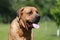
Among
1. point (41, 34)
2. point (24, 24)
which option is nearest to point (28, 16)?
point (24, 24)

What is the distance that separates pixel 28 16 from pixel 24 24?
10.9 inches

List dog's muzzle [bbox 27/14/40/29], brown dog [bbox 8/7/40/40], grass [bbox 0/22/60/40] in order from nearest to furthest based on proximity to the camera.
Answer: dog's muzzle [bbox 27/14/40/29] → brown dog [bbox 8/7/40/40] → grass [bbox 0/22/60/40]

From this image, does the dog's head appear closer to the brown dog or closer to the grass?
the brown dog

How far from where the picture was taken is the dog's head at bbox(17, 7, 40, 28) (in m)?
9.23

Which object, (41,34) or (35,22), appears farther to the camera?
(41,34)

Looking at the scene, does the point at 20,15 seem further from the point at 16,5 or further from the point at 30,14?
the point at 16,5

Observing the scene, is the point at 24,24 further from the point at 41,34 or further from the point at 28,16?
the point at 41,34

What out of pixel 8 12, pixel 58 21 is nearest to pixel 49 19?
pixel 8 12

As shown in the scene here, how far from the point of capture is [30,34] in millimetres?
9523

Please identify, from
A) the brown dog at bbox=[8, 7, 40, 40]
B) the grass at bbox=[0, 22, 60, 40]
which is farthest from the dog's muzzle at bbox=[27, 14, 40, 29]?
the grass at bbox=[0, 22, 60, 40]

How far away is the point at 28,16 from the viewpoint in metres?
9.30

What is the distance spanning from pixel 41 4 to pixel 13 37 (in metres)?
64.7

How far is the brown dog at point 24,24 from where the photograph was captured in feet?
30.4

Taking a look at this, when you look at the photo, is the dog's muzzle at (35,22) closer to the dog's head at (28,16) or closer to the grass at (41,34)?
the dog's head at (28,16)
